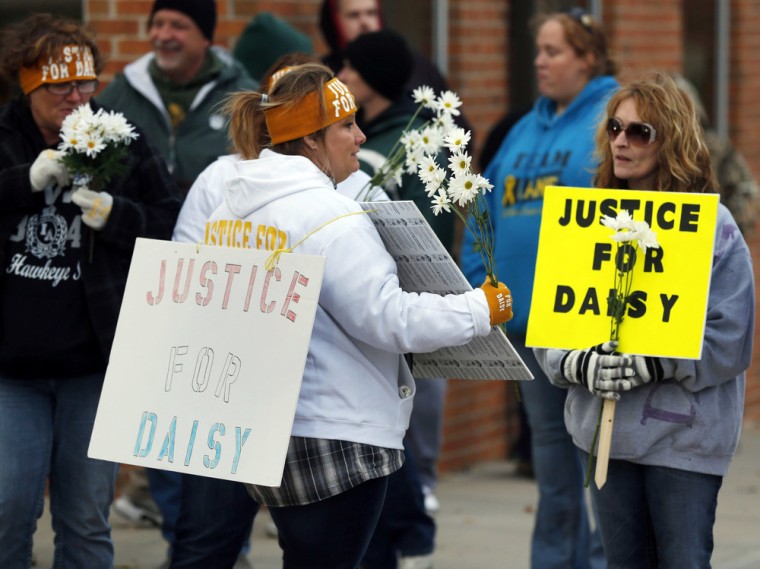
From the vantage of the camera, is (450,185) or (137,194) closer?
(450,185)

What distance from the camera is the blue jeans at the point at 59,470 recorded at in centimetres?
445

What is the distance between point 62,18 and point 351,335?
175cm

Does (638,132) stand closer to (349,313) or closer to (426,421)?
(349,313)

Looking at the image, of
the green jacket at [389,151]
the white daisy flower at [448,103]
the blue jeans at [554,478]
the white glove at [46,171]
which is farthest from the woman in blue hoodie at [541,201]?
the white glove at [46,171]

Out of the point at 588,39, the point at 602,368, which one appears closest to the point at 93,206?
the point at 602,368

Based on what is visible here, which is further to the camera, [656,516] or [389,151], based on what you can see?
[389,151]

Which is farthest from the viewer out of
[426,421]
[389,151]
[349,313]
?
[426,421]

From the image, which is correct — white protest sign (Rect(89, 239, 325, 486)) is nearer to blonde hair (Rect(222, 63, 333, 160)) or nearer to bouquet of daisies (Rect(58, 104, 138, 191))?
blonde hair (Rect(222, 63, 333, 160))

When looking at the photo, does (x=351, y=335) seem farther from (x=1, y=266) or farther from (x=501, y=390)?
(x=501, y=390)

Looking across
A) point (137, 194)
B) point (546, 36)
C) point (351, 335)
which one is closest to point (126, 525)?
point (137, 194)

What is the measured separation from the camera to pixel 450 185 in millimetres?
3859

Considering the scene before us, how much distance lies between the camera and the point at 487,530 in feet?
23.3

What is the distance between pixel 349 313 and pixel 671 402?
104 cm

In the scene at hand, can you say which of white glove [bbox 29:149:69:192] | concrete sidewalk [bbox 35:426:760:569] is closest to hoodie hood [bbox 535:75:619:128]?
concrete sidewalk [bbox 35:426:760:569]
